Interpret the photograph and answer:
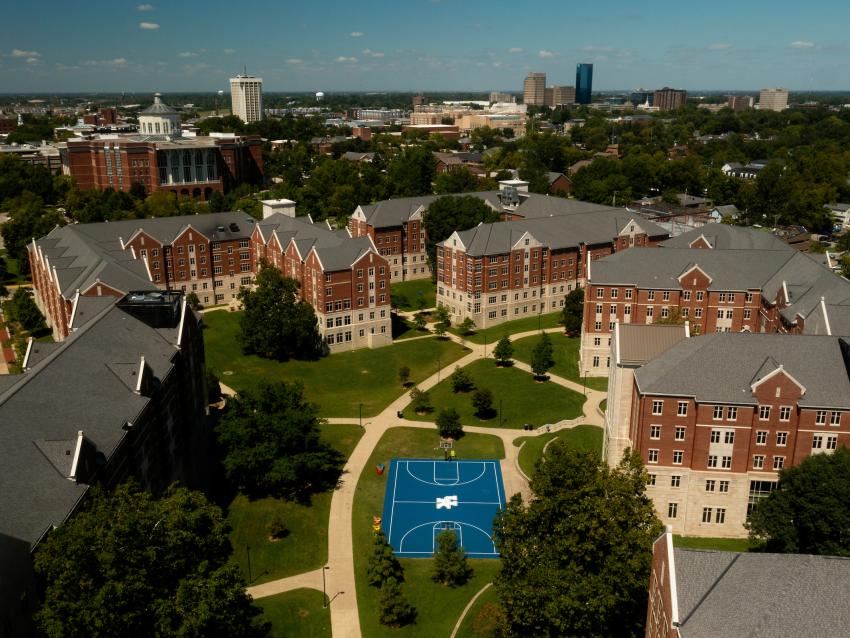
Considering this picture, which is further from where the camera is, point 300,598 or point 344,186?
point 344,186

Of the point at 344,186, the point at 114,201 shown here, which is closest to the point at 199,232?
the point at 114,201

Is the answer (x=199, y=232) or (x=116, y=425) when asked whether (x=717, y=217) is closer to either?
(x=199, y=232)

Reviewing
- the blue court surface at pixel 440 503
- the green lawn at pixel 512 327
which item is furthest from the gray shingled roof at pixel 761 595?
the green lawn at pixel 512 327

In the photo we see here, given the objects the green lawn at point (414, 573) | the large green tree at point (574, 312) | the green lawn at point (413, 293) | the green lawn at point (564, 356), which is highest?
the large green tree at point (574, 312)

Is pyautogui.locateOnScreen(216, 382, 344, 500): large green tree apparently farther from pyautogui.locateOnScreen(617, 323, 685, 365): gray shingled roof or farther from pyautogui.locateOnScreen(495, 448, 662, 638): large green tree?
pyautogui.locateOnScreen(617, 323, 685, 365): gray shingled roof

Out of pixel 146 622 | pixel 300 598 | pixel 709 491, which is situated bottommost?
pixel 300 598

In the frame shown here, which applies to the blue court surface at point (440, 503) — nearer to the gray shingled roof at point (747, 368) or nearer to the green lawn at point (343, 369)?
the green lawn at point (343, 369)
